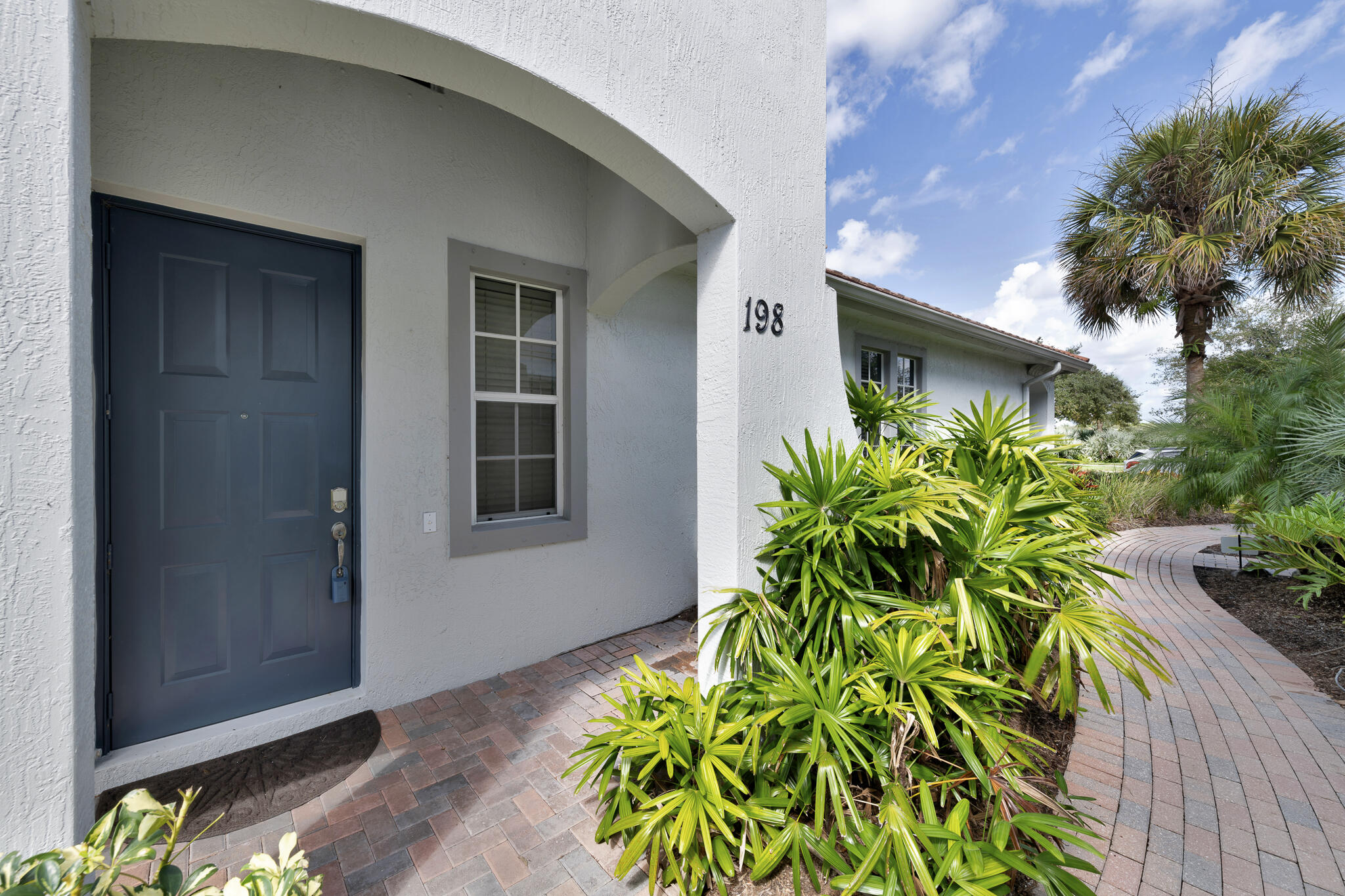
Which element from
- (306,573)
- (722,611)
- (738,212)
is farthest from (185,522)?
(738,212)

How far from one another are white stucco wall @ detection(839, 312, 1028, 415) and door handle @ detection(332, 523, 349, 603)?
5.45m

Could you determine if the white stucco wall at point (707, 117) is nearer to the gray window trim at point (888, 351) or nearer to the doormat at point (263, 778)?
the doormat at point (263, 778)

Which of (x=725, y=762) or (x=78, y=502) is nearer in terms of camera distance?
(x=78, y=502)

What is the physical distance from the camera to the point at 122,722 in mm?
2645

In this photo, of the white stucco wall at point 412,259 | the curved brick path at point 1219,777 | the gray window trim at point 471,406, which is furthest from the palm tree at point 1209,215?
the gray window trim at point 471,406

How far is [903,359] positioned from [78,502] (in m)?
8.11

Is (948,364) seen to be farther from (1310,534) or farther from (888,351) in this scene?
(1310,534)

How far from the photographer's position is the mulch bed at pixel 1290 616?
3.95 meters

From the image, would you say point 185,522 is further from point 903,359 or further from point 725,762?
point 903,359

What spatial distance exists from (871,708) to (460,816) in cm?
196

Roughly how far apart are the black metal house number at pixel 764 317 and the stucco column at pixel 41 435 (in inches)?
89.1

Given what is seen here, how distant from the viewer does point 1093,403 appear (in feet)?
88.7

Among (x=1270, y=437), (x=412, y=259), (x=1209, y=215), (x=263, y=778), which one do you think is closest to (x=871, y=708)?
(x=263, y=778)

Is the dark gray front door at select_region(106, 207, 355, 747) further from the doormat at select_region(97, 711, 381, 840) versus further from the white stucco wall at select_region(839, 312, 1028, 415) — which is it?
the white stucco wall at select_region(839, 312, 1028, 415)
